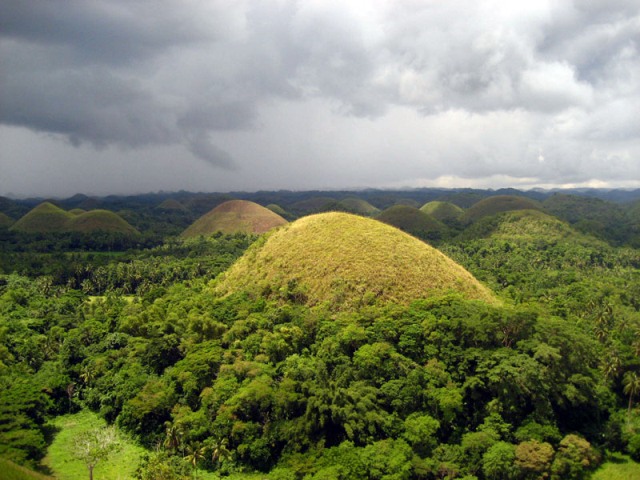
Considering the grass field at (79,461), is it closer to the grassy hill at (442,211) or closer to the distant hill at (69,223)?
the distant hill at (69,223)

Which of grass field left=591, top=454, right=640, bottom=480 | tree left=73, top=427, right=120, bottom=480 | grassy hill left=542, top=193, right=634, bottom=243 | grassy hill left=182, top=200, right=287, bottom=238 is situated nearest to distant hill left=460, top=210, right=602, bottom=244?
grassy hill left=542, top=193, right=634, bottom=243

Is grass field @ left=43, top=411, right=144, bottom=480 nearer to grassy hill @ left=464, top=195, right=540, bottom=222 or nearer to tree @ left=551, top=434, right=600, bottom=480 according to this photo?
tree @ left=551, top=434, right=600, bottom=480

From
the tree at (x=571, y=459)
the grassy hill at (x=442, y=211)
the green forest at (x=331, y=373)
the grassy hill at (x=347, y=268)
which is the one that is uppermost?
the grassy hill at (x=442, y=211)

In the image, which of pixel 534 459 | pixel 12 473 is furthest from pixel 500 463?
pixel 12 473

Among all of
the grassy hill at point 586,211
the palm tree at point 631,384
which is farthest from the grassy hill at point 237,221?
the grassy hill at point 586,211

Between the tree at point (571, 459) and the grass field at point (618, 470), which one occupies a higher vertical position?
the tree at point (571, 459)

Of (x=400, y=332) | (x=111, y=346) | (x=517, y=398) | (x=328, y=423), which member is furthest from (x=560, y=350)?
(x=111, y=346)
